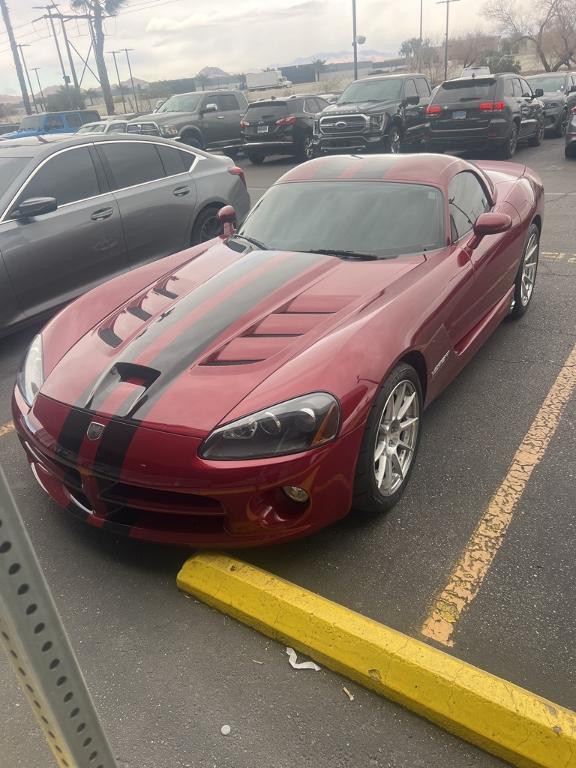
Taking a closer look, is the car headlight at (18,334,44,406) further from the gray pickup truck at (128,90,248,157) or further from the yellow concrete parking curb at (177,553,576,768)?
the gray pickup truck at (128,90,248,157)

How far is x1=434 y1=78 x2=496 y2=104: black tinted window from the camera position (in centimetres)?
1252

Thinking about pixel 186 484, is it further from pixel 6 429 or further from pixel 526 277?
pixel 526 277

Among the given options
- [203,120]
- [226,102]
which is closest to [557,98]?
[226,102]

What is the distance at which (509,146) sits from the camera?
1302 cm

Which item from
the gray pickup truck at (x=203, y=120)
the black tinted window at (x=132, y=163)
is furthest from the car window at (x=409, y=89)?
the black tinted window at (x=132, y=163)

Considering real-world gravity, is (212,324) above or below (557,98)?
above

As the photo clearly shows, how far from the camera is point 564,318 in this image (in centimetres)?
486

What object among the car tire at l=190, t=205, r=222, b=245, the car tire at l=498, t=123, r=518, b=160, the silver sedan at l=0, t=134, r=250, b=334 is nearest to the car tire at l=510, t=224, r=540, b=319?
the car tire at l=190, t=205, r=222, b=245

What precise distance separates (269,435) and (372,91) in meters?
13.9

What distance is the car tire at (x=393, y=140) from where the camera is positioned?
13.4m

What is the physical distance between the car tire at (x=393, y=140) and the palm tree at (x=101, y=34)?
30.5 m

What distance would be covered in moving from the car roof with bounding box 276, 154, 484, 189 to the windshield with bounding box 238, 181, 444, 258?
0.08 meters

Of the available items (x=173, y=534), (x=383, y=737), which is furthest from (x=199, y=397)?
(x=383, y=737)

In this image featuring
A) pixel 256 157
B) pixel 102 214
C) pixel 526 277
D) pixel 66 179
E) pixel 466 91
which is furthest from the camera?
pixel 256 157
